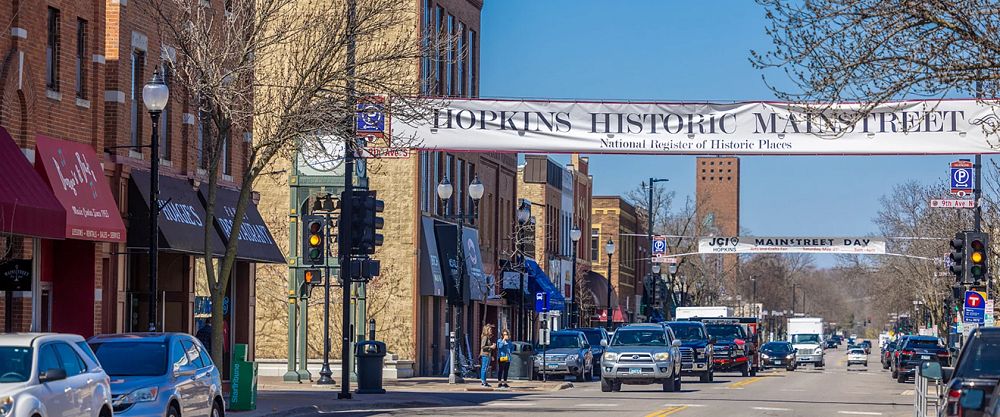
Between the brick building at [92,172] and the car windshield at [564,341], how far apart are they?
56.2 ft

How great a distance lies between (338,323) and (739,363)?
16.8m

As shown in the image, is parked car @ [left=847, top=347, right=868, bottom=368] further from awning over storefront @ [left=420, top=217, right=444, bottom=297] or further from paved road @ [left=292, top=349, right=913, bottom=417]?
awning over storefront @ [left=420, top=217, right=444, bottom=297]

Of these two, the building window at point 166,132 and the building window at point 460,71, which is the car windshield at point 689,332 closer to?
the building window at point 460,71

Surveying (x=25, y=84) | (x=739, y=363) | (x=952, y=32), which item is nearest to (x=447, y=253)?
(x=739, y=363)

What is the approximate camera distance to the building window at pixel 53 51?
27.4m

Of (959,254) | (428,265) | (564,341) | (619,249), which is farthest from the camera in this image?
(619,249)

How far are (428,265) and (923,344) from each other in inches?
678

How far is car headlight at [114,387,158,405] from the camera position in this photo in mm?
18781

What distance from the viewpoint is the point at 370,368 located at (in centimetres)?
3338

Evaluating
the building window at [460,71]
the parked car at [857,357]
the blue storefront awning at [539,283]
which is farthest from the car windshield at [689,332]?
the parked car at [857,357]

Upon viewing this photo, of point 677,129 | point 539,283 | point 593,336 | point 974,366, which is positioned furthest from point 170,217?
point 539,283

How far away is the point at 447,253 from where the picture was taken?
50094 mm

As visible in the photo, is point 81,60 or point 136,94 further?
point 136,94

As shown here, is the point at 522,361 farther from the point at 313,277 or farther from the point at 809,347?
the point at 809,347
